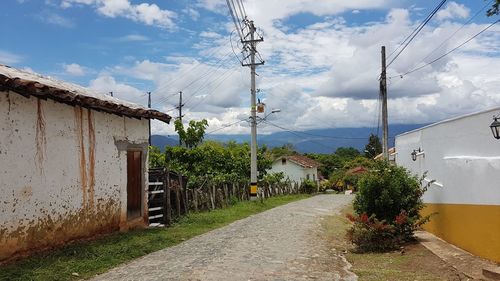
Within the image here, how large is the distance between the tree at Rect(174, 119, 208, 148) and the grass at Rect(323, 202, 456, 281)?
855 inches

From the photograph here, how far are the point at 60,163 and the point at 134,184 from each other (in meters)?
3.83

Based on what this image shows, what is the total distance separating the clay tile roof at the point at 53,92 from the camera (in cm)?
825

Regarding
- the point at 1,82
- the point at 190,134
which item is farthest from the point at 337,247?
the point at 190,134

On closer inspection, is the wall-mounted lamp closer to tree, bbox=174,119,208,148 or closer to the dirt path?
the dirt path

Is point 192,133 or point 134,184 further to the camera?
point 192,133

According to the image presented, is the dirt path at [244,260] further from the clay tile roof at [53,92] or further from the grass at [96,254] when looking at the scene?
the clay tile roof at [53,92]

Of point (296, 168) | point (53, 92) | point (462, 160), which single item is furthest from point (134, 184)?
point (296, 168)

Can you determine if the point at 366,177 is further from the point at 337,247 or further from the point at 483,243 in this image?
the point at 483,243

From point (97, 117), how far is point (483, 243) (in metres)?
8.55

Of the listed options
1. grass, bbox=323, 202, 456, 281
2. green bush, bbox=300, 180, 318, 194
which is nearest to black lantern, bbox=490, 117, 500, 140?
grass, bbox=323, 202, 456, 281

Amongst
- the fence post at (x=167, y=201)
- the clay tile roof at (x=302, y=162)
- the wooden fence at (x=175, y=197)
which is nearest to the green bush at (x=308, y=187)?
the clay tile roof at (x=302, y=162)

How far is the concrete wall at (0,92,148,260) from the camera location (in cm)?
853

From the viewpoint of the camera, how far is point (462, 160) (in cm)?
979

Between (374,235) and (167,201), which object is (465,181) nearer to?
(374,235)
